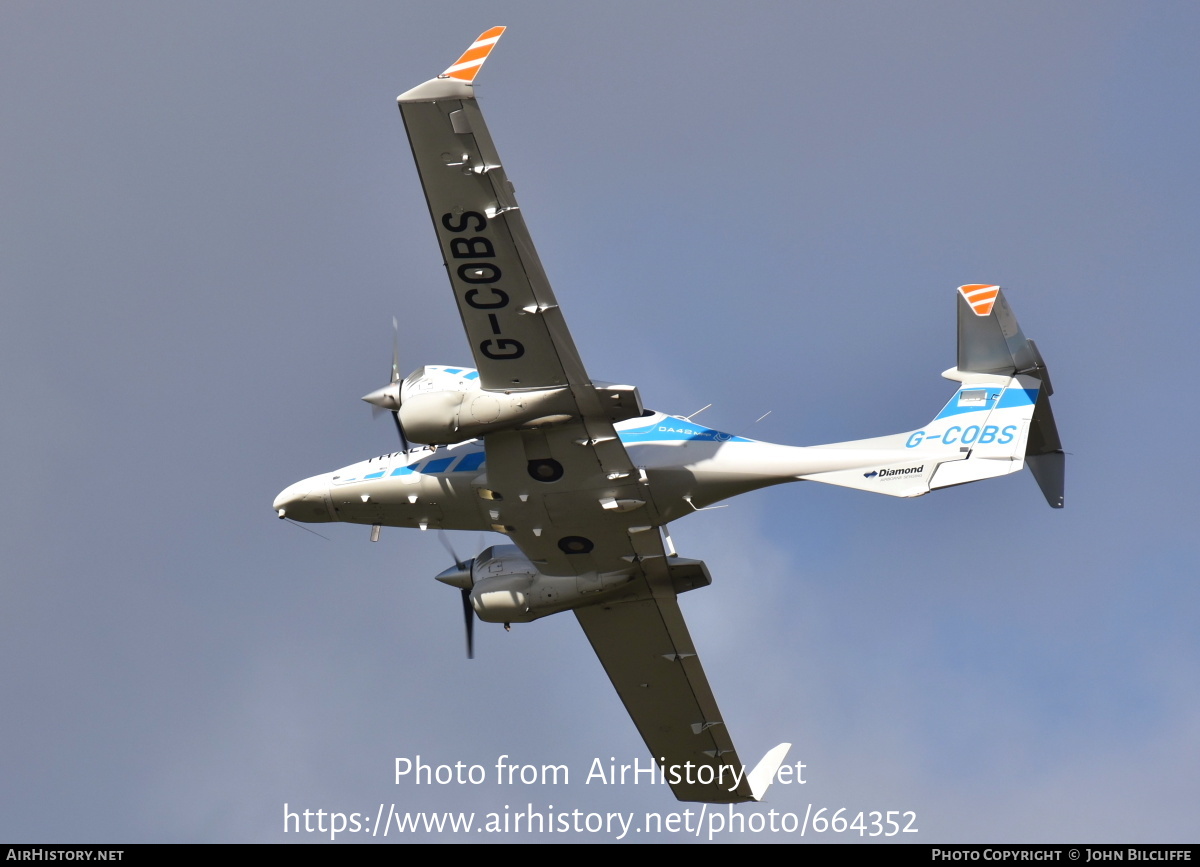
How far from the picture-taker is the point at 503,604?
3822 cm

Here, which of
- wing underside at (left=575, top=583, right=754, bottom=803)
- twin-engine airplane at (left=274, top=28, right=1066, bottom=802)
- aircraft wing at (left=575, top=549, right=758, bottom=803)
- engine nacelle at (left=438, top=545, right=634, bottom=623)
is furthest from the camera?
wing underside at (left=575, top=583, right=754, bottom=803)

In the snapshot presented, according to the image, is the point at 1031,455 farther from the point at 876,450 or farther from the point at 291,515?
the point at 291,515

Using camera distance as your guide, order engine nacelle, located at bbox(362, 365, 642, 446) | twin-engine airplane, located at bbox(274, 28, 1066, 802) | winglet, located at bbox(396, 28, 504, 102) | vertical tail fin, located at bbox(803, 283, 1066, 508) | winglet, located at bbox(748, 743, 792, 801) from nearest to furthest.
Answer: winglet, located at bbox(396, 28, 504, 102) → twin-engine airplane, located at bbox(274, 28, 1066, 802) → engine nacelle, located at bbox(362, 365, 642, 446) → vertical tail fin, located at bbox(803, 283, 1066, 508) → winglet, located at bbox(748, 743, 792, 801)

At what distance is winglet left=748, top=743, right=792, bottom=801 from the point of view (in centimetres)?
4191

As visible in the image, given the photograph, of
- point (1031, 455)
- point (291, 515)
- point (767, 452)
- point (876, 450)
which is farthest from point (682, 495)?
point (291, 515)

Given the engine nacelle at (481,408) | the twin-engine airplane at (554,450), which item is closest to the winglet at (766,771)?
the twin-engine airplane at (554,450)

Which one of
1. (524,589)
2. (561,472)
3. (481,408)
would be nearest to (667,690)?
(524,589)

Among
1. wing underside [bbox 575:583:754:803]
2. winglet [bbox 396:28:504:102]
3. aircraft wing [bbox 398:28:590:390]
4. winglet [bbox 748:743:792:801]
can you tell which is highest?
winglet [bbox 396:28:504:102]

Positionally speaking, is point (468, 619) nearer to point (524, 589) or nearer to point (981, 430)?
point (524, 589)

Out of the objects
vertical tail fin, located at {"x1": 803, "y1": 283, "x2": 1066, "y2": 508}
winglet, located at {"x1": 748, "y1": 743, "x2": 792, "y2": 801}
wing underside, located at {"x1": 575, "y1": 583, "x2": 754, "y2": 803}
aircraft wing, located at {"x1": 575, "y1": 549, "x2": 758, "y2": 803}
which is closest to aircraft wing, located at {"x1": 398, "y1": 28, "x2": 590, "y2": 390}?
vertical tail fin, located at {"x1": 803, "y1": 283, "x2": 1066, "y2": 508}

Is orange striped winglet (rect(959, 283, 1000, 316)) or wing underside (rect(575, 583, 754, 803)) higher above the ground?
orange striped winglet (rect(959, 283, 1000, 316))

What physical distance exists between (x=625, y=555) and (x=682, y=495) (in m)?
3.11

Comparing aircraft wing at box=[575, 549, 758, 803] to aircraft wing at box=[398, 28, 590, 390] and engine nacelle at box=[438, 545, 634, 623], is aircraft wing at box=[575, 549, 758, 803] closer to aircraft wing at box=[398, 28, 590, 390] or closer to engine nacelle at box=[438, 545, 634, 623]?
engine nacelle at box=[438, 545, 634, 623]

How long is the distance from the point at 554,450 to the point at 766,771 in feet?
45.0
